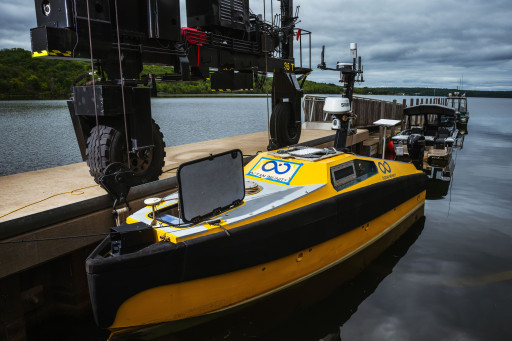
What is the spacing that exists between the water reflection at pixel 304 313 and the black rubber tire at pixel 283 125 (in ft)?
13.5

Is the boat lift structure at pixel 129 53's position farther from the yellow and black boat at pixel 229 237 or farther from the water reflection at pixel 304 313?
the water reflection at pixel 304 313

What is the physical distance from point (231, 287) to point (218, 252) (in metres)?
0.66

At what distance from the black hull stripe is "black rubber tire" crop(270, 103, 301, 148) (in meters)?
3.67

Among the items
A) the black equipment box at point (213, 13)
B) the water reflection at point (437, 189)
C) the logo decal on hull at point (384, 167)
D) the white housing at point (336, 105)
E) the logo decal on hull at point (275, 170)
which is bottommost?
the water reflection at point (437, 189)

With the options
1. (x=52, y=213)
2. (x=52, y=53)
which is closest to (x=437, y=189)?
(x=52, y=213)

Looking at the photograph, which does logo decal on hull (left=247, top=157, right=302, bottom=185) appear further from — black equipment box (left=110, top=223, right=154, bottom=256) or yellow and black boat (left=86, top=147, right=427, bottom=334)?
black equipment box (left=110, top=223, right=154, bottom=256)

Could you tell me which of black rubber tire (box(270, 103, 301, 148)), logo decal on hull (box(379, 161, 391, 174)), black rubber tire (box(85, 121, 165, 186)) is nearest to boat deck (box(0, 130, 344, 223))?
black rubber tire (box(85, 121, 165, 186))

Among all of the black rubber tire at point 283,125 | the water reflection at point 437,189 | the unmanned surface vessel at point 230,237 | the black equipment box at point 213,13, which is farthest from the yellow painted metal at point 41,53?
the water reflection at point 437,189

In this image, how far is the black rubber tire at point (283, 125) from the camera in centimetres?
955

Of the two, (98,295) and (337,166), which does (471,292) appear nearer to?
(337,166)

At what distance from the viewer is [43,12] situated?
15.8 feet

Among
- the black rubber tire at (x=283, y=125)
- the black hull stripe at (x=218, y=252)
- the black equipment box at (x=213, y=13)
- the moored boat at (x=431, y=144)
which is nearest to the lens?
the black hull stripe at (x=218, y=252)

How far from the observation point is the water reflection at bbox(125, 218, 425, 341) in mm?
4930

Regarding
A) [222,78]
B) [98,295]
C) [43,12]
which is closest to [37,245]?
[98,295]
